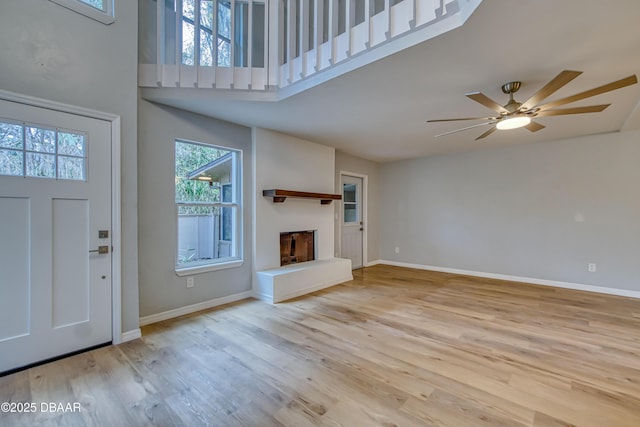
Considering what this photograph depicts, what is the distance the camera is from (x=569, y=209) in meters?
4.55

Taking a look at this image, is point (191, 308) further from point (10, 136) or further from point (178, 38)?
point (178, 38)

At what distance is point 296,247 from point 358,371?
8.91 feet

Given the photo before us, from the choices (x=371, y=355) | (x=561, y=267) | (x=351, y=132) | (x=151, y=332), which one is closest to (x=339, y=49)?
(x=351, y=132)

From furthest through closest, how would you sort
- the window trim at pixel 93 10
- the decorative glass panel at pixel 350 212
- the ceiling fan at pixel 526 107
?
the decorative glass panel at pixel 350 212 → the window trim at pixel 93 10 → the ceiling fan at pixel 526 107

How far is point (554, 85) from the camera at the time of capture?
197cm

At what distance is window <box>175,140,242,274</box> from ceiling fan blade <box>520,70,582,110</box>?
3310 millimetres

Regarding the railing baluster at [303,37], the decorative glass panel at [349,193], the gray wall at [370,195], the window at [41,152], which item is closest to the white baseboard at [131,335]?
the window at [41,152]

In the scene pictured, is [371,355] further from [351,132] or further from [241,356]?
[351,132]

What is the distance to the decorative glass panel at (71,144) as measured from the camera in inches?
92.6

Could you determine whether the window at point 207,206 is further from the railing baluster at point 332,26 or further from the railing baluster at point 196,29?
the railing baluster at point 332,26

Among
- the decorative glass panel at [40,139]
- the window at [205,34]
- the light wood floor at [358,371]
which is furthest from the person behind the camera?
the window at [205,34]

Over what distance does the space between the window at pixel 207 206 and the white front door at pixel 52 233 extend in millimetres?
850

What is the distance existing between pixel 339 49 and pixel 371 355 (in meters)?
2.67

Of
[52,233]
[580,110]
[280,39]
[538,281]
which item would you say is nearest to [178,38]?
[280,39]
